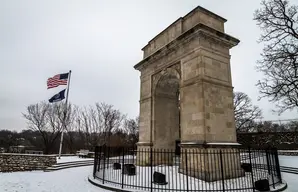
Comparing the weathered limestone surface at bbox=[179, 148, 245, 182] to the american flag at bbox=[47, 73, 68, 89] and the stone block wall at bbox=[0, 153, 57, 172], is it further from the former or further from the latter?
the american flag at bbox=[47, 73, 68, 89]

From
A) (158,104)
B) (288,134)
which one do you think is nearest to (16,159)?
(158,104)

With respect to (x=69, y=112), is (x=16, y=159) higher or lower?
lower

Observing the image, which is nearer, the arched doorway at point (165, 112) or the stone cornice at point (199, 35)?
the stone cornice at point (199, 35)

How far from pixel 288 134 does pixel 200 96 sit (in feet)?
91.8

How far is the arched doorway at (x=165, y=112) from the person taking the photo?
48.8 ft

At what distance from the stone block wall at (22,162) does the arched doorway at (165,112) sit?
1056 centimetres

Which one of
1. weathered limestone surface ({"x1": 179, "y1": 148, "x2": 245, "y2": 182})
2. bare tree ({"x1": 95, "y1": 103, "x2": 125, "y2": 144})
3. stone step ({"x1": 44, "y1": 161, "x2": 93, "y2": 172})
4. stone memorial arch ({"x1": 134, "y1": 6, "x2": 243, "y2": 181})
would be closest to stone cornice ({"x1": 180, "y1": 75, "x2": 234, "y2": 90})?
stone memorial arch ({"x1": 134, "y1": 6, "x2": 243, "y2": 181})

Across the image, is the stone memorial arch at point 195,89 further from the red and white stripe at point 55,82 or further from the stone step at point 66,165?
the red and white stripe at point 55,82

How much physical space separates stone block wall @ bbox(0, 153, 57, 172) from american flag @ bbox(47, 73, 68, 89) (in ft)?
21.6

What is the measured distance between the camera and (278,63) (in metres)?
13.3

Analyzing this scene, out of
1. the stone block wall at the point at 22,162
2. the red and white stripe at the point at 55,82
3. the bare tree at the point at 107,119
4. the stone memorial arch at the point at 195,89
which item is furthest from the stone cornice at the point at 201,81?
the bare tree at the point at 107,119

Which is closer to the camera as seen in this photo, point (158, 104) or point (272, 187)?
point (272, 187)

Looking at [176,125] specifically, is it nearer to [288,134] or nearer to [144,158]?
[144,158]

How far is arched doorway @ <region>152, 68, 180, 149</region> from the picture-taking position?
14.9 meters
